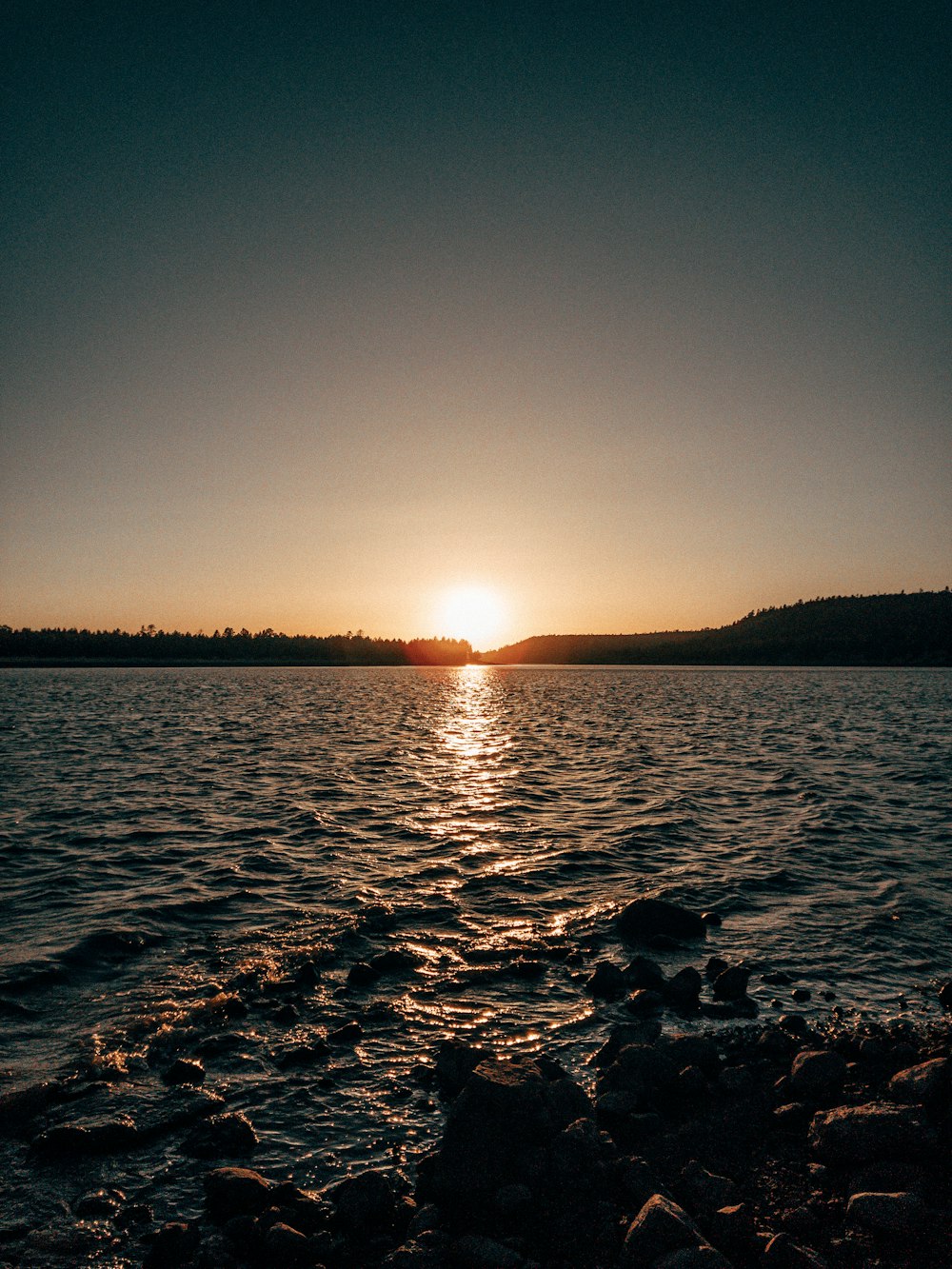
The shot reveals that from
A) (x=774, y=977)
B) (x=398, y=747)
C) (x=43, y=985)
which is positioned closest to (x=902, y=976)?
(x=774, y=977)

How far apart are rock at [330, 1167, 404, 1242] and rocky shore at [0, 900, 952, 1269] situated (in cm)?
2

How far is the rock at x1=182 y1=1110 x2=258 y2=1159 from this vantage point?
23.0 feet

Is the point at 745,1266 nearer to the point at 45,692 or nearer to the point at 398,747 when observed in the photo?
the point at 398,747

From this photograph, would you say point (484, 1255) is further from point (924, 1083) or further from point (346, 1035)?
point (924, 1083)

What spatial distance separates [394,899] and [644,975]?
551cm

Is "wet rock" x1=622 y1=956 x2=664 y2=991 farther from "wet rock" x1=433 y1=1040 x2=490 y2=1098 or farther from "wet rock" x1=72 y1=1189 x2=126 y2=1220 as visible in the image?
"wet rock" x1=72 y1=1189 x2=126 y2=1220

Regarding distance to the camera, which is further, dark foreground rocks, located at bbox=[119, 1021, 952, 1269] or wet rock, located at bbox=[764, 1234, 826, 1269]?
dark foreground rocks, located at bbox=[119, 1021, 952, 1269]

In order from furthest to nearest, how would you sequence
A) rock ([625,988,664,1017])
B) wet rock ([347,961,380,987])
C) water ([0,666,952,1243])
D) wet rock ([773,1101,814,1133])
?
1. wet rock ([347,961,380,987])
2. rock ([625,988,664,1017])
3. water ([0,666,952,1243])
4. wet rock ([773,1101,814,1133])

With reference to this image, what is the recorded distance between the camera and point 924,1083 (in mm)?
7676

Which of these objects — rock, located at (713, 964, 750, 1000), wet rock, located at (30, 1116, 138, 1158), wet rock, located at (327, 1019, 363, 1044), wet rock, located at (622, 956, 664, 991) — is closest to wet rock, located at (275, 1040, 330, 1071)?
wet rock, located at (327, 1019, 363, 1044)

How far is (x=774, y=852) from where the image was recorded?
17.9 meters

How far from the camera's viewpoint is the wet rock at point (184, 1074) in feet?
27.1

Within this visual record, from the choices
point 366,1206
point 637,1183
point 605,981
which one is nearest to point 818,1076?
point 637,1183

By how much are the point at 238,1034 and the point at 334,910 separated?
453 cm
